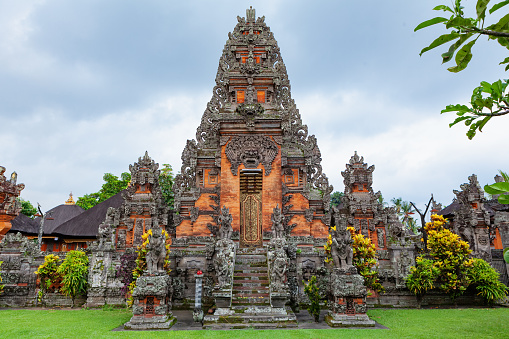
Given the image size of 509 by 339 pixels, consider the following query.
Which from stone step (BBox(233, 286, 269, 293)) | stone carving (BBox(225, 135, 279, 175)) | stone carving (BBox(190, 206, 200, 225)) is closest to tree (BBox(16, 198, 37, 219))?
stone carving (BBox(190, 206, 200, 225))

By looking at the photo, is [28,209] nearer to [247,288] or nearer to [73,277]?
[73,277]

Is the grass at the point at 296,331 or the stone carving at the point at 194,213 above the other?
the stone carving at the point at 194,213

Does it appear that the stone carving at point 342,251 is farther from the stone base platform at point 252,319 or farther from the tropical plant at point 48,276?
the tropical plant at point 48,276

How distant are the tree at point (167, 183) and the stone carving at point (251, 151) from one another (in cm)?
863

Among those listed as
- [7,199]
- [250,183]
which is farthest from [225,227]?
[7,199]

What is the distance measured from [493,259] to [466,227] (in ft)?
6.38

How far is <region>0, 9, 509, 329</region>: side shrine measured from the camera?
1239 centimetres

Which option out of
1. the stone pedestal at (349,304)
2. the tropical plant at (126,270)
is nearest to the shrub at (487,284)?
the stone pedestal at (349,304)

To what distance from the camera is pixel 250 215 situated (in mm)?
14539

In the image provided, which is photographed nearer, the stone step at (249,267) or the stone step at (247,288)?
the stone step at (247,288)

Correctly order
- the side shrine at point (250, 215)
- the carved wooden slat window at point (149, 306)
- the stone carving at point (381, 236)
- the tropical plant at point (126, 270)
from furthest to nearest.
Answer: the stone carving at point (381, 236) → the tropical plant at point (126, 270) → the side shrine at point (250, 215) → the carved wooden slat window at point (149, 306)

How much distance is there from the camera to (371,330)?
331 inches

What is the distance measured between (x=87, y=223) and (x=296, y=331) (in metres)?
20.2

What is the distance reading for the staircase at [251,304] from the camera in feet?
29.6
